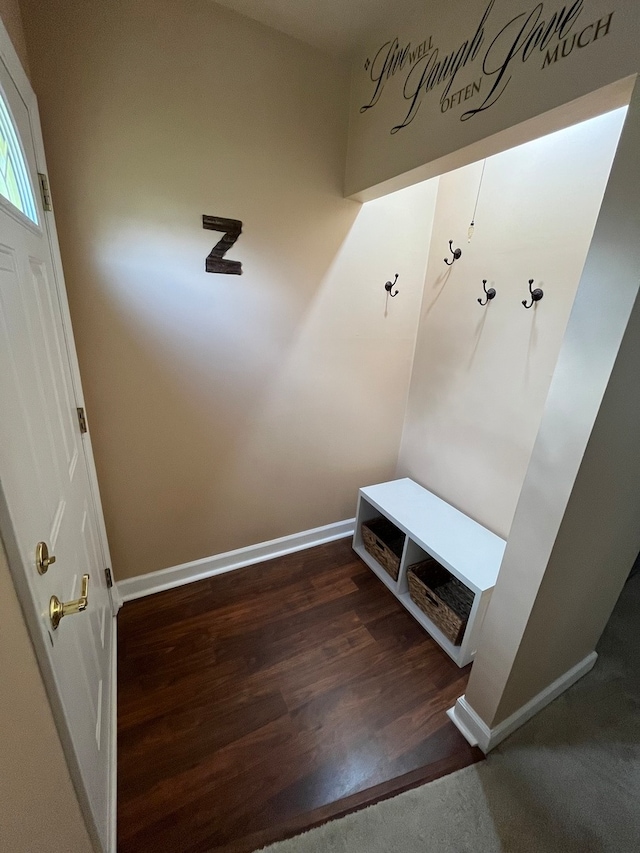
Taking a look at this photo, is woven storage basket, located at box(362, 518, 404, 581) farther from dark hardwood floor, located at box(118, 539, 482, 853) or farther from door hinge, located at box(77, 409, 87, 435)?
door hinge, located at box(77, 409, 87, 435)

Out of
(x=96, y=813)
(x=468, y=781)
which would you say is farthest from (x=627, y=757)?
(x=96, y=813)

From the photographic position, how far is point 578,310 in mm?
898

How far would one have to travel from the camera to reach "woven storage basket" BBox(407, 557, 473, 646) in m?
1.66

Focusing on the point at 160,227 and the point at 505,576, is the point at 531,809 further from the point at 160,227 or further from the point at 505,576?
the point at 160,227

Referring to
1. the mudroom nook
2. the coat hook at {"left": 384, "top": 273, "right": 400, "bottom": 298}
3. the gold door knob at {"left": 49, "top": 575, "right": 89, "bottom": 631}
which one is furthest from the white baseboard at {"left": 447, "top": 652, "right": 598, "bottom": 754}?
the coat hook at {"left": 384, "top": 273, "right": 400, "bottom": 298}

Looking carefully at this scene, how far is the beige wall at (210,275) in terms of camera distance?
127 cm

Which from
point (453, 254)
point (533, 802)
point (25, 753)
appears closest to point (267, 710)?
point (533, 802)

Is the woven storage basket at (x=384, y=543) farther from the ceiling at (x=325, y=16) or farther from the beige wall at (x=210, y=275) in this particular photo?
the ceiling at (x=325, y=16)

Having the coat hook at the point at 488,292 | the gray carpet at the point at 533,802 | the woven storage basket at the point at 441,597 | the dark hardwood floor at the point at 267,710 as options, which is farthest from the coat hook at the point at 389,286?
the gray carpet at the point at 533,802

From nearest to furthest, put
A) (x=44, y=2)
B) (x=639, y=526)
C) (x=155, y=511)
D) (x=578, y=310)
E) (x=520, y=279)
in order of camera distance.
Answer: (x=578, y=310)
(x=44, y=2)
(x=639, y=526)
(x=520, y=279)
(x=155, y=511)

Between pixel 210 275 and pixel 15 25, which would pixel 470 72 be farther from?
pixel 15 25

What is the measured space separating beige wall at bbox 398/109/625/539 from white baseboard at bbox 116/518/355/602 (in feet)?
2.45

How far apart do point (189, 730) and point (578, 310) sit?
6.38 feet

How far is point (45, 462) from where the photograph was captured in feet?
2.74
